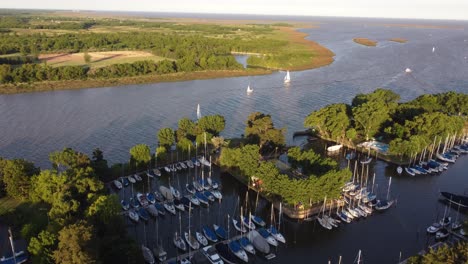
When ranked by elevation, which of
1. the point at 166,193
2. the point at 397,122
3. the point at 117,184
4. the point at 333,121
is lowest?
the point at 117,184

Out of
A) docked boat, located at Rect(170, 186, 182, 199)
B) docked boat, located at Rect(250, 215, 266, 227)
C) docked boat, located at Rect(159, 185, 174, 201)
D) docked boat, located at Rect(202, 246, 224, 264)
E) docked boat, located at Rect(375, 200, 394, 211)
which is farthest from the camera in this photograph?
docked boat, located at Rect(170, 186, 182, 199)

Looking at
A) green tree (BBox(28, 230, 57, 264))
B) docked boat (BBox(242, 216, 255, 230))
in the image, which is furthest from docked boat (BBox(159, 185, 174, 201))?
green tree (BBox(28, 230, 57, 264))

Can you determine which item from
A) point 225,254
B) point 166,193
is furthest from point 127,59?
point 225,254

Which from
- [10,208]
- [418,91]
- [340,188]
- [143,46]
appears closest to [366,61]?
[418,91]

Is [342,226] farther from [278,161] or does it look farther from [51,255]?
[51,255]

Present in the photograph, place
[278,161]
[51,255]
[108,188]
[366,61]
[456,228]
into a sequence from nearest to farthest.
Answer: [51,255] < [456,228] < [108,188] < [278,161] < [366,61]

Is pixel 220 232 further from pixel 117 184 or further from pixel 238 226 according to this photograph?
pixel 117 184

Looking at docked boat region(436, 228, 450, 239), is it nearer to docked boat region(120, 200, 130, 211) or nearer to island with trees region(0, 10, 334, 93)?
docked boat region(120, 200, 130, 211)
